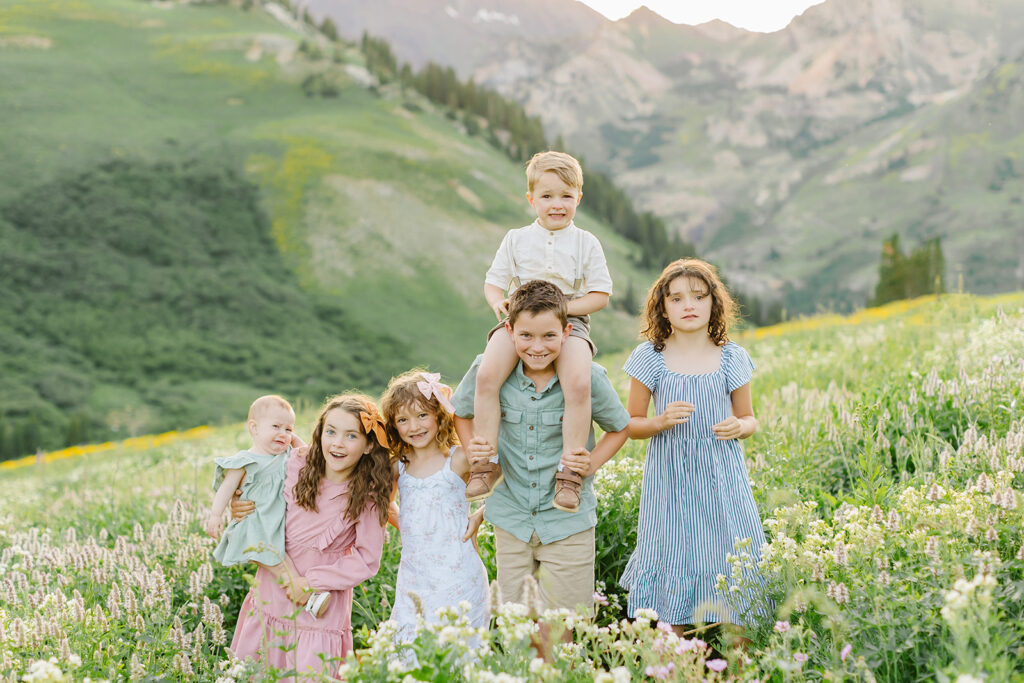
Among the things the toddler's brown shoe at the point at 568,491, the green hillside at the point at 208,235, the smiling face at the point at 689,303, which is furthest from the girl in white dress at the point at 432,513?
the green hillside at the point at 208,235

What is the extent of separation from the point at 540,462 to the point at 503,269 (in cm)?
138

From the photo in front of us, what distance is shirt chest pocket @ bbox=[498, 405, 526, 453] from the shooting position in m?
4.61

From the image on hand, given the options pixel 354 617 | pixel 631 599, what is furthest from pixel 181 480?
pixel 631 599

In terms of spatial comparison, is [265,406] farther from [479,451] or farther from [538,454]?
[538,454]

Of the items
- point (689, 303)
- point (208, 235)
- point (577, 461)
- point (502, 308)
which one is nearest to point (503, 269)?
point (502, 308)

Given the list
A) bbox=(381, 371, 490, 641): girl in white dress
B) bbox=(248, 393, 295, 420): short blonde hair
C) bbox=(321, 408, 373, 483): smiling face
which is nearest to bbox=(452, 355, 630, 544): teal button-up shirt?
bbox=(381, 371, 490, 641): girl in white dress

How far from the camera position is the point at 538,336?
432cm

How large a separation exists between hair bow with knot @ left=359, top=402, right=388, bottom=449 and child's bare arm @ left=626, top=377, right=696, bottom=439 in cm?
160

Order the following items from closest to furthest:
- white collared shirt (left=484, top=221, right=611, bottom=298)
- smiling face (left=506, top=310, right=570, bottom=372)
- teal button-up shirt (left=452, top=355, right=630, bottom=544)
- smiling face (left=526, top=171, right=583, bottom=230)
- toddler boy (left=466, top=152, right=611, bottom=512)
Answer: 1. smiling face (left=506, top=310, right=570, bottom=372)
2. toddler boy (left=466, top=152, right=611, bottom=512)
3. teal button-up shirt (left=452, top=355, right=630, bottom=544)
4. smiling face (left=526, top=171, right=583, bottom=230)
5. white collared shirt (left=484, top=221, right=611, bottom=298)

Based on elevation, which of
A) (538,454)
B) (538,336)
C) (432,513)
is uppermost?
(538,336)

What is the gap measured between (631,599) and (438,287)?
Result: 233 feet

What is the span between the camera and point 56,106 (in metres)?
84.9

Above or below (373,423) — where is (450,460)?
below

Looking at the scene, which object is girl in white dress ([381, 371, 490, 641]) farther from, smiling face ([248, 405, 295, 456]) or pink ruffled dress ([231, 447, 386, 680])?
smiling face ([248, 405, 295, 456])
